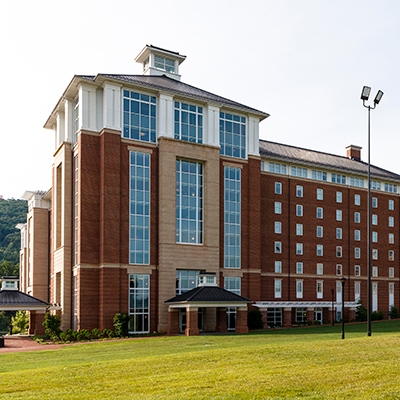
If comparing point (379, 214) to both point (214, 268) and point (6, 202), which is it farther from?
point (6, 202)

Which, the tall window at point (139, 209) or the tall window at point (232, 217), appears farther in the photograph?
the tall window at point (232, 217)

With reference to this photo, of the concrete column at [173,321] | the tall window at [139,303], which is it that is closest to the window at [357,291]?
the concrete column at [173,321]

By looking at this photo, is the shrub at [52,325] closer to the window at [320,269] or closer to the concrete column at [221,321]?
the concrete column at [221,321]

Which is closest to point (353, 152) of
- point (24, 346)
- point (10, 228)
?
point (24, 346)

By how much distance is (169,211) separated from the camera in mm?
53656

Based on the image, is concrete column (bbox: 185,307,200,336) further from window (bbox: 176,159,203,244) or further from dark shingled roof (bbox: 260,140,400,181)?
dark shingled roof (bbox: 260,140,400,181)

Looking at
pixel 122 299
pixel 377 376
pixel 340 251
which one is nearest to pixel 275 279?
pixel 340 251

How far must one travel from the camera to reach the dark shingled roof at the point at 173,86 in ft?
174

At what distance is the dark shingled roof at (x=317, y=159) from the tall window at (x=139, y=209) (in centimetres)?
1725

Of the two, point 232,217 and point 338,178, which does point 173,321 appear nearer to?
point 232,217

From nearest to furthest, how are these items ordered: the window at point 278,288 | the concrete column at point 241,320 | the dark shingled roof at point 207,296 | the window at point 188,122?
the dark shingled roof at point 207,296 < the concrete column at point 241,320 < the window at point 188,122 < the window at point 278,288

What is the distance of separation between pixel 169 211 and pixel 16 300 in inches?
659

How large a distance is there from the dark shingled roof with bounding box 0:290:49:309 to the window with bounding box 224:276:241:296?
17.6 metres

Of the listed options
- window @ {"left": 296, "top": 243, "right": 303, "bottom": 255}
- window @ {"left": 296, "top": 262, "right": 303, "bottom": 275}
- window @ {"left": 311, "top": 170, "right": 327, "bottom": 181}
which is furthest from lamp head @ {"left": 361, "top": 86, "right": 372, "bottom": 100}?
window @ {"left": 296, "top": 262, "right": 303, "bottom": 275}
